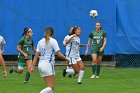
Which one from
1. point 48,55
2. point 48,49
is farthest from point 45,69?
point 48,49

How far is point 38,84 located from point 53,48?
524 cm

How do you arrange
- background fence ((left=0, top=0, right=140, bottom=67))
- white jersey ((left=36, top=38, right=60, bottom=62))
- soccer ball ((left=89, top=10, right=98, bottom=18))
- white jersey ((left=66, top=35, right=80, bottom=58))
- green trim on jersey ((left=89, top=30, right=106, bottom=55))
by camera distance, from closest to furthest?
white jersey ((left=36, top=38, right=60, bottom=62)), white jersey ((left=66, top=35, right=80, bottom=58)), green trim on jersey ((left=89, top=30, right=106, bottom=55)), soccer ball ((left=89, top=10, right=98, bottom=18)), background fence ((left=0, top=0, right=140, bottom=67))

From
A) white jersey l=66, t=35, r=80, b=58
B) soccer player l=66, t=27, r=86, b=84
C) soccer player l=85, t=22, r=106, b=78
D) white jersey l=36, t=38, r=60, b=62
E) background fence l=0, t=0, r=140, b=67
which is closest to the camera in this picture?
white jersey l=36, t=38, r=60, b=62

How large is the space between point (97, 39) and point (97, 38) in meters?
0.04

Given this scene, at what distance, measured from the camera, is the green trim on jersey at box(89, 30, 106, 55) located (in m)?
21.7

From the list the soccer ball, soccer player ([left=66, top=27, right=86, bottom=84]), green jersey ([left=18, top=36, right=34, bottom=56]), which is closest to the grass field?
soccer player ([left=66, top=27, right=86, bottom=84])

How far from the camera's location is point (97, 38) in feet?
71.7

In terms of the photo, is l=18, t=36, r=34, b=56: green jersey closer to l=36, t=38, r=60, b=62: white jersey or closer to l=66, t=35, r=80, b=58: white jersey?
l=66, t=35, r=80, b=58: white jersey

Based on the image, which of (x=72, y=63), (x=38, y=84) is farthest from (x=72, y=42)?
(x=38, y=84)

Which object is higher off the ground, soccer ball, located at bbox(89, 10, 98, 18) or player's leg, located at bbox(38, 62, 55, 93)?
soccer ball, located at bbox(89, 10, 98, 18)

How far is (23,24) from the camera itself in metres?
26.7

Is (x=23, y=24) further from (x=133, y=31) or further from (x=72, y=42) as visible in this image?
(x=72, y=42)

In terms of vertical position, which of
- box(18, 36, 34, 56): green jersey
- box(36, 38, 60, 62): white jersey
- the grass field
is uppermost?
box(18, 36, 34, 56): green jersey

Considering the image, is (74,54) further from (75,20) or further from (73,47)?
(75,20)
